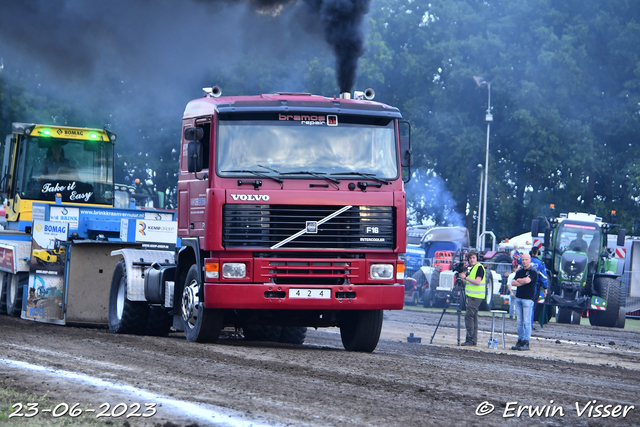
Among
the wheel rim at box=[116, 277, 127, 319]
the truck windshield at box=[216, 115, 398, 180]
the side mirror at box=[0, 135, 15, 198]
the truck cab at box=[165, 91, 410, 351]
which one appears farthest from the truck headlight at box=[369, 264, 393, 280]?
the side mirror at box=[0, 135, 15, 198]

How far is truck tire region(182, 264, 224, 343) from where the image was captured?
12336mm

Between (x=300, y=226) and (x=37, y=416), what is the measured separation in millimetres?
5365

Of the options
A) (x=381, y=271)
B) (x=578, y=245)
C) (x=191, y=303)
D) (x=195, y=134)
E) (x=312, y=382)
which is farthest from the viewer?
(x=578, y=245)

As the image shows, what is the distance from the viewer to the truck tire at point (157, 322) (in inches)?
577

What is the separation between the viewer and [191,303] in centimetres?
1270

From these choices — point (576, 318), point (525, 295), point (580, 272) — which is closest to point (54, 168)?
point (525, 295)

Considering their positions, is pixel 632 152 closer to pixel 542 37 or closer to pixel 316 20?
pixel 542 37

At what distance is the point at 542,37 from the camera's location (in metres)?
47.3

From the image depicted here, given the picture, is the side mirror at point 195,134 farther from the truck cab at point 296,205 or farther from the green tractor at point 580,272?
the green tractor at point 580,272

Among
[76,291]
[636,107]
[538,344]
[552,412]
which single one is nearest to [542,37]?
[636,107]

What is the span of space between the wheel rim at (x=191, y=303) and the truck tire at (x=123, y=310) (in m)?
1.64

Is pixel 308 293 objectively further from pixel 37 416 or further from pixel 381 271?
pixel 37 416

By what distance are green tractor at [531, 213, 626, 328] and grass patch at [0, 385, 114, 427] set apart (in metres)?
20.9

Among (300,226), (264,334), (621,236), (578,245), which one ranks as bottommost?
(264,334)
